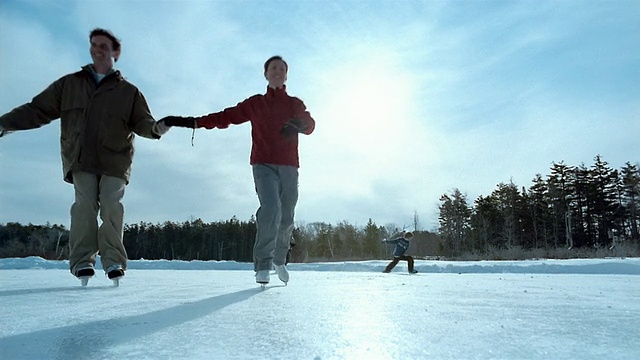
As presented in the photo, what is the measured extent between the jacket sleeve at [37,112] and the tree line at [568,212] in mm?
40694

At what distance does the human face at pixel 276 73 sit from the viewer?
3584 mm

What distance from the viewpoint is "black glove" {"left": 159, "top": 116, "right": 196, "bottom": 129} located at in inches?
131

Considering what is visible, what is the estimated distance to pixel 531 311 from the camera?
1.67 metres

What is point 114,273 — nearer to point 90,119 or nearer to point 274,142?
point 90,119

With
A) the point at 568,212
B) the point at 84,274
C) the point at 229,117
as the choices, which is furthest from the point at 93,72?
the point at 568,212

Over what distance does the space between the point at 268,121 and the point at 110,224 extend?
143cm

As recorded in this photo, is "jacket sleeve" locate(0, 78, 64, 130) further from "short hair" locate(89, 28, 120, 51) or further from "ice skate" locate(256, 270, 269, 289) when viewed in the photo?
"ice skate" locate(256, 270, 269, 289)

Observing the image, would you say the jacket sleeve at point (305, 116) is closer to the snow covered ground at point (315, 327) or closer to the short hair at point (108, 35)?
the short hair at point (108, 35)

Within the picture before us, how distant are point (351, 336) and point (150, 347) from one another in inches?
20.2

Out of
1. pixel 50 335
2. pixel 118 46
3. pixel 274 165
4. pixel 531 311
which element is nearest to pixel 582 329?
pixel 531 311

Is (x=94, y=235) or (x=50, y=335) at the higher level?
(x=94, y=235)

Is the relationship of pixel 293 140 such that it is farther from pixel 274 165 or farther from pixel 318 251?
pixel 318 251

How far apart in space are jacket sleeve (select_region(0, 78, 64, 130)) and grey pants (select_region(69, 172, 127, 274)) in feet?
1.73

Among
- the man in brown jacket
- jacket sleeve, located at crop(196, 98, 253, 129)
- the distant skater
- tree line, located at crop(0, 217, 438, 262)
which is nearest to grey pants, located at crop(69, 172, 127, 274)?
the man in brown jacket
